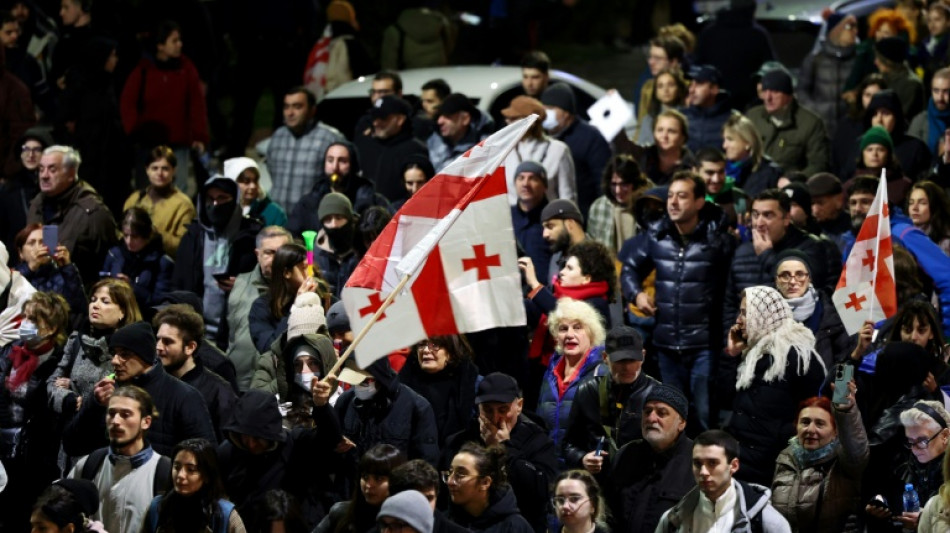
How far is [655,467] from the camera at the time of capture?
11.0 m

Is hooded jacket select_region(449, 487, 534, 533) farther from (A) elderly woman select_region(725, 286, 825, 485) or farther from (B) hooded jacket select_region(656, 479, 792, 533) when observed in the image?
(A) elderly woman select_region(725, 286, 825, 485)

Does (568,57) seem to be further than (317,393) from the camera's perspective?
Yes

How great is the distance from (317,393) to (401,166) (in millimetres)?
5735

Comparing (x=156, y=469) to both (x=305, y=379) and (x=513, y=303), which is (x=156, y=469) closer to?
(x=305, y=379)

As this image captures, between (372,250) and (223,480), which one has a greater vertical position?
(372,250)

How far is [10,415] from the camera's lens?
1244 centimetres

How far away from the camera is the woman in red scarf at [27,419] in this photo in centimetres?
1243

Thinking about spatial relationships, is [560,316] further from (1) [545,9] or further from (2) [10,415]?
(1) [545,9]

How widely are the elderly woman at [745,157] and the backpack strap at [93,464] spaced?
6.20 meters

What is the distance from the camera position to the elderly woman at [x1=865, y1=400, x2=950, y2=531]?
10.9 metres

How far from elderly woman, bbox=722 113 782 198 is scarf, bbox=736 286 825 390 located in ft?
11.8

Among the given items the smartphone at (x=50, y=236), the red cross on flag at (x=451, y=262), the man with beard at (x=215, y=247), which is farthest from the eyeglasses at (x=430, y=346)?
the smartphone at (x=50, y=236)

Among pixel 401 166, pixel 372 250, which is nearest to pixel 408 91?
→ pixel 401 166

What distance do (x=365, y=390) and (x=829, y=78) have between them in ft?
29.9
